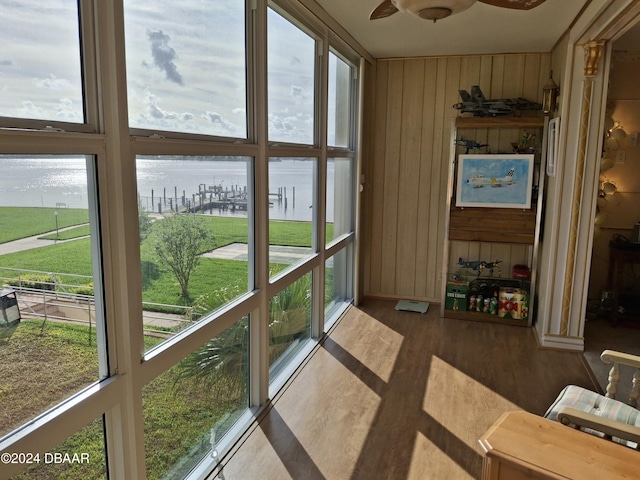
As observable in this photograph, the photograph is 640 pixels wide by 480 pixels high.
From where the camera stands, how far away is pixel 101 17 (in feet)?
4.81

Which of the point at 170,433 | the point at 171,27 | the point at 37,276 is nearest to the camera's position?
the point at 37,276

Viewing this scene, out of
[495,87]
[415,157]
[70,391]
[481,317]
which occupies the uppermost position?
[495,87]

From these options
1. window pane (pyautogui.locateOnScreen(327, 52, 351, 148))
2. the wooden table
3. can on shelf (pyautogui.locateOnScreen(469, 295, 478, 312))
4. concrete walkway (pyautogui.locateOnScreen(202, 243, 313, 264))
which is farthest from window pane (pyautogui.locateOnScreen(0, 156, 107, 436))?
can on shelf (pyautogui.locateOnScreen(469, 295, 478, 312))

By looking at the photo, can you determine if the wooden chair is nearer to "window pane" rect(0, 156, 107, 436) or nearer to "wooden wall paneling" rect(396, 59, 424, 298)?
"window pane" rect(0, 156, 107, 436)

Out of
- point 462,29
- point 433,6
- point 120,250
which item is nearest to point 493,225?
point 462,29

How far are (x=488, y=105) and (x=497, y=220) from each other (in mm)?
1007

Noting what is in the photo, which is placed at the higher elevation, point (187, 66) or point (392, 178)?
point (187, 66)

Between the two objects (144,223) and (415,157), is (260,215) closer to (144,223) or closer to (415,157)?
(144,223)

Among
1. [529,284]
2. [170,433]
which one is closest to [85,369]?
[170,433]

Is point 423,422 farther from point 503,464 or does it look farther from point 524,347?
point 524,347

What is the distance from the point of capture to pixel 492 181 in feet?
14.2

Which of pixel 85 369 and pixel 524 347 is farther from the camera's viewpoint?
pixel 524 347

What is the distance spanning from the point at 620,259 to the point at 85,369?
453 centimetres

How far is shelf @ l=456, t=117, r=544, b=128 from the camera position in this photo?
13.7 feet
